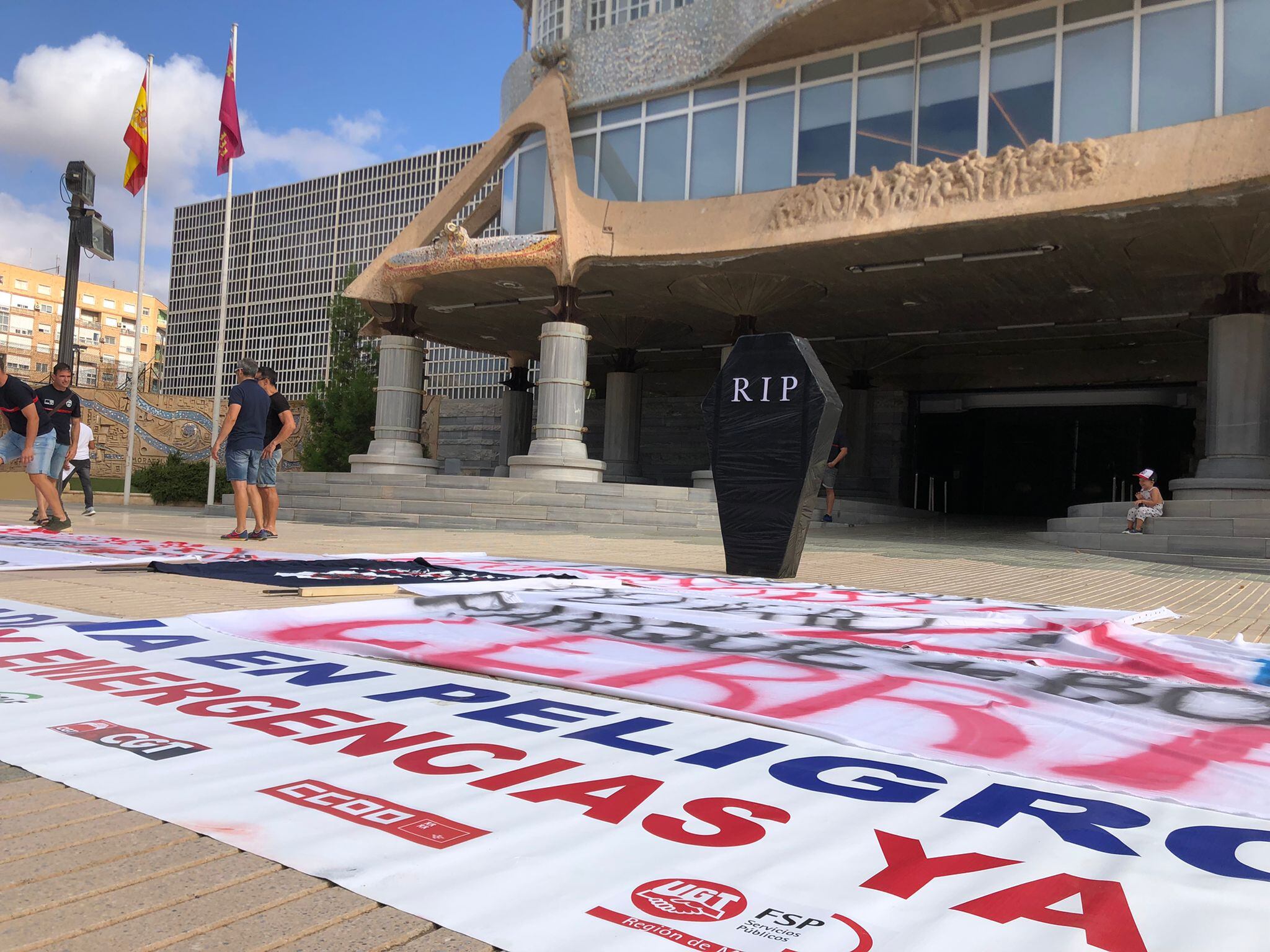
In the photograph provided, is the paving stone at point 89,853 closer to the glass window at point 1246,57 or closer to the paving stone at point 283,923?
the paving stone at point 283,923

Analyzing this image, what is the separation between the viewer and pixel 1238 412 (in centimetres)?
1593

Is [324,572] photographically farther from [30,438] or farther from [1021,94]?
[1021,94]

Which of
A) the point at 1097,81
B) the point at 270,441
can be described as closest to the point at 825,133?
the point at 1097,81

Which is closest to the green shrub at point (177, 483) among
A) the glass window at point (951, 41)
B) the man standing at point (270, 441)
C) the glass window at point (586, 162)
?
the glass window at point (586, 162)

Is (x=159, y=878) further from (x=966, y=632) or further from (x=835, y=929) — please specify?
(x=966, y=632)

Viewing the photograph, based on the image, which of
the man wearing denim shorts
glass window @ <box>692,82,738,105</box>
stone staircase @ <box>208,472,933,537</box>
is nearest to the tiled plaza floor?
the man wearing denim shorts

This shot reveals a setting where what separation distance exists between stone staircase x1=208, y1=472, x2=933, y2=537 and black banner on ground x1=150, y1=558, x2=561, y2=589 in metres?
8.64

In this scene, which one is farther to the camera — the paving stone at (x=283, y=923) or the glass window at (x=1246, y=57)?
the glass window at (x=1246, y=57)

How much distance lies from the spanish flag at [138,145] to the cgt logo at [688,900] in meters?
22.8

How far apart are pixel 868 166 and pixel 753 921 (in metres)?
17.7

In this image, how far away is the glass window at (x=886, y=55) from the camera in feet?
56.6

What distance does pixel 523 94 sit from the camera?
2234 cm

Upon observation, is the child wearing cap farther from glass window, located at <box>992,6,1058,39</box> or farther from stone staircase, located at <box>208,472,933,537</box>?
glass window, located at <box>992,6,1058,39</box>

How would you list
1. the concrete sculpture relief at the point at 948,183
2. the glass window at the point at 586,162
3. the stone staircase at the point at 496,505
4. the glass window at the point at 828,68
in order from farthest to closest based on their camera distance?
the glass window at the point at 586,162, the glass window at the point at 828,68, the stone staircase at the point at 496,505, the concrete sculpture relief at the point at 948,183
